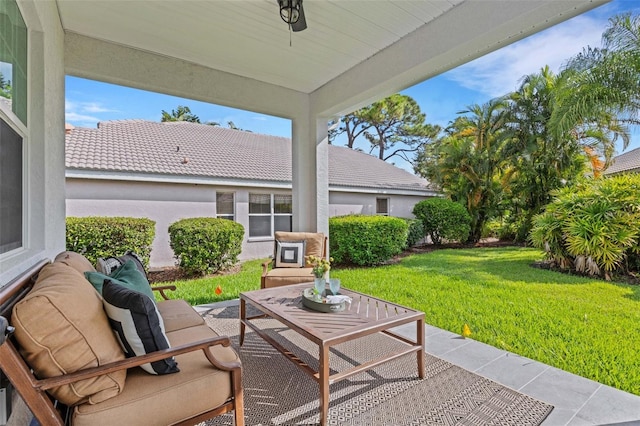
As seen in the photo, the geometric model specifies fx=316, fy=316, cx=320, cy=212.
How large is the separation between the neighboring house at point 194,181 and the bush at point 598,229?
5.76 meters

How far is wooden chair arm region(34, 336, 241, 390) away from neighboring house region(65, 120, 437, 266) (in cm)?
696

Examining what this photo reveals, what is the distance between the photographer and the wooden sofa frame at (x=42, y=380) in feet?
4.37

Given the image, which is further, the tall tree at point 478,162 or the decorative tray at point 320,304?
the tall tree at point 478,162

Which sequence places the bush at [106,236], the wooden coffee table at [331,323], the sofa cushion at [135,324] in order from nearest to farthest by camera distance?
the sofa cushion at [135,324], the wooden coffee table at [331,323], the bush at [106,236]

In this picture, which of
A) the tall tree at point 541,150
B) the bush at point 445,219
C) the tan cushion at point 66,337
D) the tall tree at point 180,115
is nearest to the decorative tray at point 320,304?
the tan cushion at point 66,337

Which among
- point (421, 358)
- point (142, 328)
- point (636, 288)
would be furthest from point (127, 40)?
point (636, 288)

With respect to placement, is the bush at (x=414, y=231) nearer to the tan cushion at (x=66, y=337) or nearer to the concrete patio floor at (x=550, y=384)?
the concrete patio floor at (x=550, y=384)

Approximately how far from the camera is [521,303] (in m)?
4.89

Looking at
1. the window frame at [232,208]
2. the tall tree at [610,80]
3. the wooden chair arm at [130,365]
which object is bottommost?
the wooden chair arm at [130,365]

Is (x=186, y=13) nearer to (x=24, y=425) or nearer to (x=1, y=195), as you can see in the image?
(x=1, y=195)

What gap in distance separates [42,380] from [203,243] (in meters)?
5.57

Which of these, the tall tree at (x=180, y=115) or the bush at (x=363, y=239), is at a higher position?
the tall tree at (x=180, y=115)

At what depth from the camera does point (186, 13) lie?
11.1 ft

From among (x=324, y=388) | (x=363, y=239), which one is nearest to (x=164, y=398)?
(x=324, y=388)
